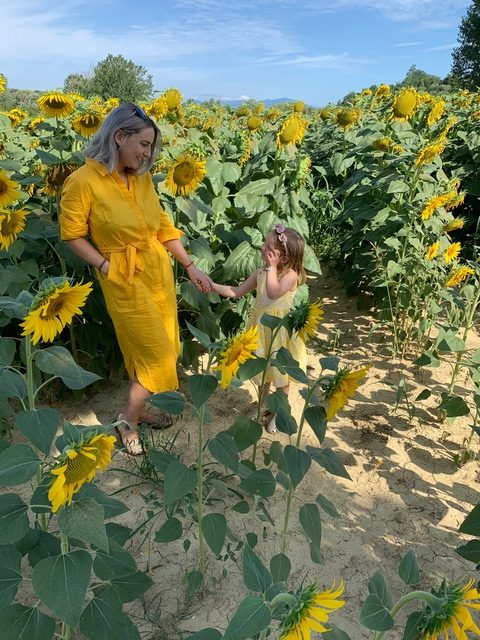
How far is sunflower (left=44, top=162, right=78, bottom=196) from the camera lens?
2314 mm

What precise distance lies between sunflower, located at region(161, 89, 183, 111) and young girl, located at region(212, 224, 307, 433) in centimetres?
144

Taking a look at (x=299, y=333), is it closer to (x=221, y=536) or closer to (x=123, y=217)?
(x=221, y=536)

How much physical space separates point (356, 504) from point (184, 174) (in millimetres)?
1575

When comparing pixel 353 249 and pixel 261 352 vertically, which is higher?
pixel 353 249

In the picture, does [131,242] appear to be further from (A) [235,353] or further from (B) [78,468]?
(B) [78,468]

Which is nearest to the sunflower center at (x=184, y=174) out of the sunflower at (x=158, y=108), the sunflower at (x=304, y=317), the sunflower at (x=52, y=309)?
the sunflower at (x=158, y=108)

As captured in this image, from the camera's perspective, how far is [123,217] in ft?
6.52

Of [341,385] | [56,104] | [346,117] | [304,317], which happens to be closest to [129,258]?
[304,317]

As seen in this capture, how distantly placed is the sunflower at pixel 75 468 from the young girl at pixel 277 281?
1245 mm

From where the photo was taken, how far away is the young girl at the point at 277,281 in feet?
7.40

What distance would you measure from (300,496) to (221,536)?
0.81 metres

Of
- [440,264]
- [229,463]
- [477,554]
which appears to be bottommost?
[477,554]

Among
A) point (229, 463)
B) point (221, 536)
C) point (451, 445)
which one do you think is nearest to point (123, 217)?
point (229, 463)

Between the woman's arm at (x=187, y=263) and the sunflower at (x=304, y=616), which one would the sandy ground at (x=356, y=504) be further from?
the sunflower at (x=304, y=616)
